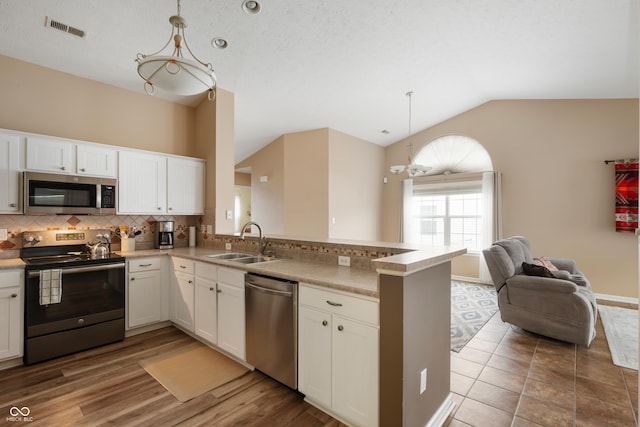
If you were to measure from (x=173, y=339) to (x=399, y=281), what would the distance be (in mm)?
2817

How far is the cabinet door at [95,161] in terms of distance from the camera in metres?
3.08

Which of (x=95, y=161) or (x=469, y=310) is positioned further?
(x=469, y=310)

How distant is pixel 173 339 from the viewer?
314 cm

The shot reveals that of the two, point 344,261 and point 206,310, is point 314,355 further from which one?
Answer: point 206,310

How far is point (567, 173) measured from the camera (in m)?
4.86

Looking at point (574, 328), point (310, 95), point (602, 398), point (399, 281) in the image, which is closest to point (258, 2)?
point (310, 95)

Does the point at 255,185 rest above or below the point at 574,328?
above

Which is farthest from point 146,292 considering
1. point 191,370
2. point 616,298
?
point 616,298

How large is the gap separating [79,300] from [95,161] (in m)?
1.49

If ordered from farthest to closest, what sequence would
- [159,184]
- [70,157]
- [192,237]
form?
[192,237] < [159,184] < [70,157]

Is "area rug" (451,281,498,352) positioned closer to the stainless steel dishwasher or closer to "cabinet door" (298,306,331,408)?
"cabinet door" (298,306,331,408)

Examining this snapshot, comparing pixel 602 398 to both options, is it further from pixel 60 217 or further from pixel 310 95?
pixel 60 217

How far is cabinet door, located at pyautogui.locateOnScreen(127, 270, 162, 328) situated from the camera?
3148 millimetres

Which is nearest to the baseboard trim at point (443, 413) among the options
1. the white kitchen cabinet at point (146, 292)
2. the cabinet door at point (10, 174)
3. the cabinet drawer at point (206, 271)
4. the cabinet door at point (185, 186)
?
the cabinet drawer at point (206, 271)
